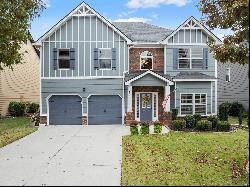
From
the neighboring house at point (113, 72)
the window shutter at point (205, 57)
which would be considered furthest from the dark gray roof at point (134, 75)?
the window shutter at point (205, 57)

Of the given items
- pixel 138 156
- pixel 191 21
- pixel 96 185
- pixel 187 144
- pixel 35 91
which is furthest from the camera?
pixel 35 91

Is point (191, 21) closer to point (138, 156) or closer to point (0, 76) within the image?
point (138, 156)

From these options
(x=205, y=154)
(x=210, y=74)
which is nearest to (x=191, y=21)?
(x=210, y=74)

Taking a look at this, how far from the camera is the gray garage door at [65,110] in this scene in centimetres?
2759

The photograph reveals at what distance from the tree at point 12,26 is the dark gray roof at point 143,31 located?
456 inches

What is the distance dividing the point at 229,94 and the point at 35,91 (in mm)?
21025

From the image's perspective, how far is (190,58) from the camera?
27.8m

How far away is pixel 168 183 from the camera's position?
10.7m

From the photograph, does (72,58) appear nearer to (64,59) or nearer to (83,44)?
(64,59)

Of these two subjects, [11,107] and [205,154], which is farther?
[11,107]

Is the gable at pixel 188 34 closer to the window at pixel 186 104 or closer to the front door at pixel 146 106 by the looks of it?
the window at pixel 186 104

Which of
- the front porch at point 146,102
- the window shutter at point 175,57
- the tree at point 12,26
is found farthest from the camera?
the window shutter at point 175,57

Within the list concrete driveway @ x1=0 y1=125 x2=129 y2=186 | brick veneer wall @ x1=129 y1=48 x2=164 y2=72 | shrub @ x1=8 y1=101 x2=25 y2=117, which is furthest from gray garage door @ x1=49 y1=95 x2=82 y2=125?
shrub @ x1=8 y1=101 x2=25 y2=117

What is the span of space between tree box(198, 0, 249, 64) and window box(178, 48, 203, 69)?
44.2 feet
